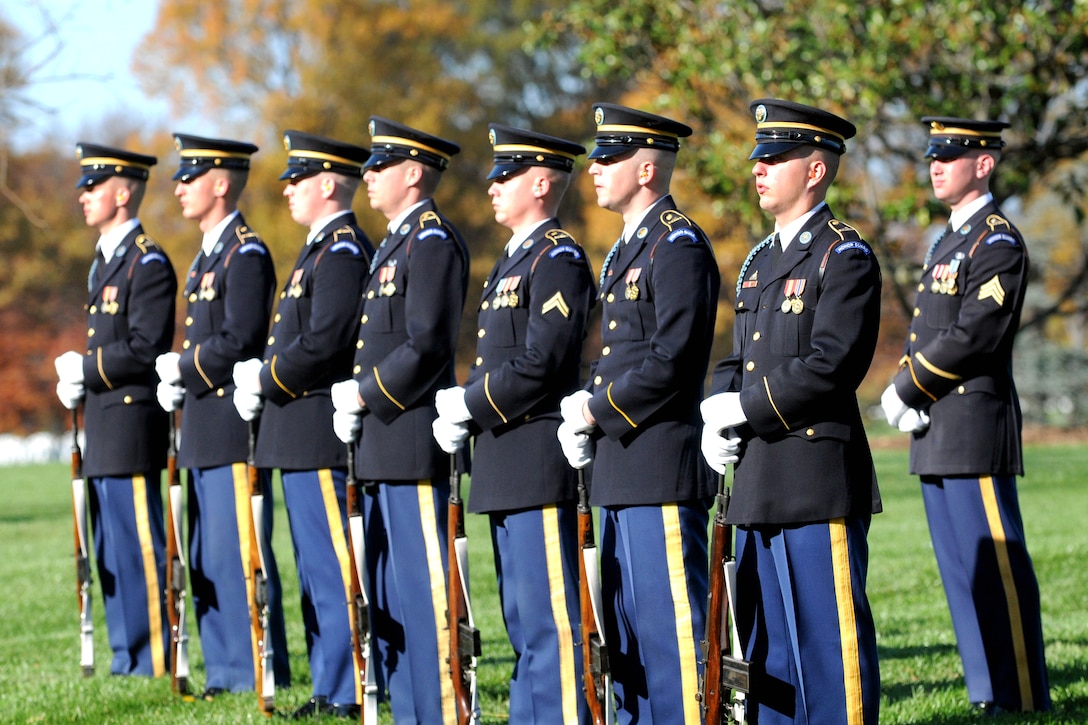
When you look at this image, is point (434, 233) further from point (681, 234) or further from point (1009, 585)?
point (1009, 585)

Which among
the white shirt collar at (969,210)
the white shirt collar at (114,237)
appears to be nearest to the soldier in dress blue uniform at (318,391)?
the white shirt collar at (114,237)

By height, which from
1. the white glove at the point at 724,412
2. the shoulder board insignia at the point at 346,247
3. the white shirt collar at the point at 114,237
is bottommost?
the white glove at the point at 724,412

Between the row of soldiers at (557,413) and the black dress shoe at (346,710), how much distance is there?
2 centimetres

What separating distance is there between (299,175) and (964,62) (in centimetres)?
1024

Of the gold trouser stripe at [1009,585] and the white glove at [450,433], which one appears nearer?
the white glove at [450,433]

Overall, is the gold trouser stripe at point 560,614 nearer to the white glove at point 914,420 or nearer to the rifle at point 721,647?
the rifle at point 721,647

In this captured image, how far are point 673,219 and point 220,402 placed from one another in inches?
110

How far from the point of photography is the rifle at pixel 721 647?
4867 millimetres

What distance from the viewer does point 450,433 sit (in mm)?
6023

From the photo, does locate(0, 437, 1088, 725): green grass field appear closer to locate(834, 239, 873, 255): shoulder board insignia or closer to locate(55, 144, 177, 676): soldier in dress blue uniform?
locate(55, 144, 177, 676): soldier in dress blue uniform

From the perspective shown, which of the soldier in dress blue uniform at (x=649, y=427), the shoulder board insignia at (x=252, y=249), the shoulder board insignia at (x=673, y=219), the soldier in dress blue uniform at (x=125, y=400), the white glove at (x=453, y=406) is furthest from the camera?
the soldier in dress blue uniform at (x=125, y=400)

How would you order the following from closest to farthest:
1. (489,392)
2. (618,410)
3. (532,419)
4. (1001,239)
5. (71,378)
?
(618,410), (489,392), (532,419), (1001,239), (71,378)

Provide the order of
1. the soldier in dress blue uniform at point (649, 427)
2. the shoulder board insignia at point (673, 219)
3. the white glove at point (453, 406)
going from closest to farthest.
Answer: the soldier in dress blue uniform at point (649, 427)
the shoulder board insignia at point (673, 219)
the white glove at point (453, 406)

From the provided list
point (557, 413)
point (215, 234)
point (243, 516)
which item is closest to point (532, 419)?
point (557, 413)
